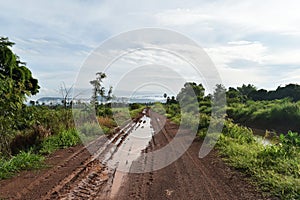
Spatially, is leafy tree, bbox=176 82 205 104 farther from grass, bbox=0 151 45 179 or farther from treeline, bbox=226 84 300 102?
grass, bbox=0 151 45 179

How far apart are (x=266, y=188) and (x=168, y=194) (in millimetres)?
1940

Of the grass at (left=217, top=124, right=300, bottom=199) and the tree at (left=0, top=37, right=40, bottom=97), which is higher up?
the tree at (left=0, top=37, right=40, bottom=97)

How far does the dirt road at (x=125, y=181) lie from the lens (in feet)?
17.4

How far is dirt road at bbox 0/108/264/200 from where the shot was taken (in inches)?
209

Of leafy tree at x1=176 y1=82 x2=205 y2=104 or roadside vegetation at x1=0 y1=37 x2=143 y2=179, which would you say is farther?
leafy tree at x1=176 y1=82 x2=205 y2=104

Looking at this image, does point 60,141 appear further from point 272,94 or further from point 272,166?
point 272,94

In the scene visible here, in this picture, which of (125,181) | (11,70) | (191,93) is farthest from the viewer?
(191,93)

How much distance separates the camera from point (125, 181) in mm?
6348

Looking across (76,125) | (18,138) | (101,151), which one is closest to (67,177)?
(101,151)

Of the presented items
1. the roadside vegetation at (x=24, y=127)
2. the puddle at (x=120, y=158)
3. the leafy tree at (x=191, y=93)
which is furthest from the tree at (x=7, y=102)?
the leafy tree at (x=191, y=93)

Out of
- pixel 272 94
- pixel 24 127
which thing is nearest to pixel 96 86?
pixel 24 127

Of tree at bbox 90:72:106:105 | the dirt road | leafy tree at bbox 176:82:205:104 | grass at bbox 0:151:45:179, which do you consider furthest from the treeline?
grass at bbox 0:151:45:179

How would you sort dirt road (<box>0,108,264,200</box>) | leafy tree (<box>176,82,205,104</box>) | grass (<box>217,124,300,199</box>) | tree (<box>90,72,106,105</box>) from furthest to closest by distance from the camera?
leafy tree (<box>176,82,205,104</box>) < tree (<box>90,72,106,105</box>) < grass (<box>217,124,300,199</box>) < dirt road (<box>0,108,264,200</box>)

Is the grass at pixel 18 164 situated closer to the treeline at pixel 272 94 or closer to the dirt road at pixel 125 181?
the dirt road at pixel 125 181
